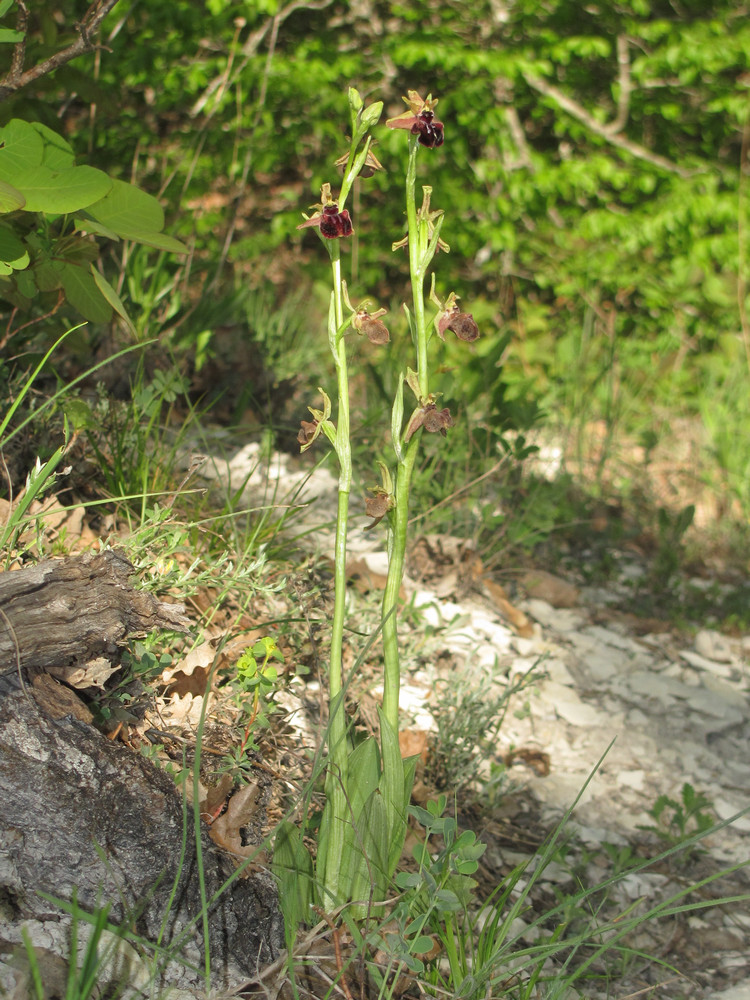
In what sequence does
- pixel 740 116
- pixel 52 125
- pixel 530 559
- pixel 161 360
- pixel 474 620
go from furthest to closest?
pixel 740 116
pixel 530 559
pixel 161 360
pixel 474 620
pixel 52 125

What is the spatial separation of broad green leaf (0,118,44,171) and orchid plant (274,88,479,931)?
57 cm

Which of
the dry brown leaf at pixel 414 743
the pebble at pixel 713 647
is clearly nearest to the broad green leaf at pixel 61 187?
the dry brown leaf at pixel 414 743

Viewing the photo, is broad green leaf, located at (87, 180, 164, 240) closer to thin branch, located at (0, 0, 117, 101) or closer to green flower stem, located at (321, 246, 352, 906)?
thin branch, located at (0, 0, 117, 101)

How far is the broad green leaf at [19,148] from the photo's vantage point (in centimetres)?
141

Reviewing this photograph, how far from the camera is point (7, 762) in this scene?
1.14 m

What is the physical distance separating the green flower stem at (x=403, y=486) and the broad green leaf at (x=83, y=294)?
27.0 inches

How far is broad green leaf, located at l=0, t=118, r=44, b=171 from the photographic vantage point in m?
1.41

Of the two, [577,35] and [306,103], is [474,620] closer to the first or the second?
[306,103]

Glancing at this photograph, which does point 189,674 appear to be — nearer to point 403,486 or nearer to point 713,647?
point 403,486

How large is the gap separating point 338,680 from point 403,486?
0.31m

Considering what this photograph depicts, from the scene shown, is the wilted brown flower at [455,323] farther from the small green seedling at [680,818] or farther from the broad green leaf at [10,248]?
the small green seedling at [680,818]

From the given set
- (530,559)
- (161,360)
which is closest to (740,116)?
(530,559)

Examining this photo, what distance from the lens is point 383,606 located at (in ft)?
4.01

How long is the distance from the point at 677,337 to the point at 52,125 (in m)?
4.27
